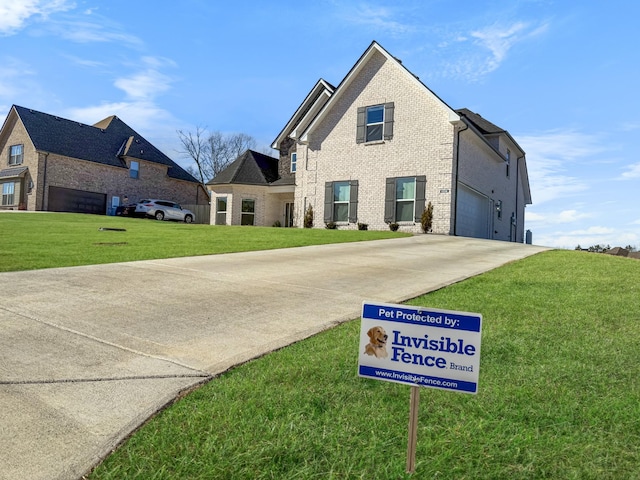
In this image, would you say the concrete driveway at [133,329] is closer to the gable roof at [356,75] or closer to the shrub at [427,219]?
the shrub at [427,219]

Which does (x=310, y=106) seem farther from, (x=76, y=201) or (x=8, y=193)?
(x=8, y=193)

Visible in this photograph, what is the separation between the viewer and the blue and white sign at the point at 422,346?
7.60ft

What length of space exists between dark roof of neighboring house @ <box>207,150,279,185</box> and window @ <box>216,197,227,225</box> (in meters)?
1.14

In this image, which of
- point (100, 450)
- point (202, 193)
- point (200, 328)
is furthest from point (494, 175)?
point (202, 193)

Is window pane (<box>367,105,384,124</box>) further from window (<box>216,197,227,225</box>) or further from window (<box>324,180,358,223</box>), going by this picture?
window (<box>216,197,227,225</box>)

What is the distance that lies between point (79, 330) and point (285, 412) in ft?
9.44

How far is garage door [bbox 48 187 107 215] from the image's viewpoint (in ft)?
110

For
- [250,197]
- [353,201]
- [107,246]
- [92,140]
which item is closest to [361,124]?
[353,201]

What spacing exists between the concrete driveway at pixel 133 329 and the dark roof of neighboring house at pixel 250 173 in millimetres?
17639

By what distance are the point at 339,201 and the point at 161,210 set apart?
16997 mm

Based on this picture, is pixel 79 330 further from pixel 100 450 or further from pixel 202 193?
pixel 202 193

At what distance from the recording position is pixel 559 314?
17.3 feet

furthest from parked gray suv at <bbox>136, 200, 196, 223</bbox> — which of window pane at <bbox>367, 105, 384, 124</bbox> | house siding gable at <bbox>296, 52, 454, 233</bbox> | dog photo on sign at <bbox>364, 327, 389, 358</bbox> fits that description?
dog photo on sign at <bbox>364, 327, 389, 358</bbox>

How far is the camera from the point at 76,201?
34.9 m
